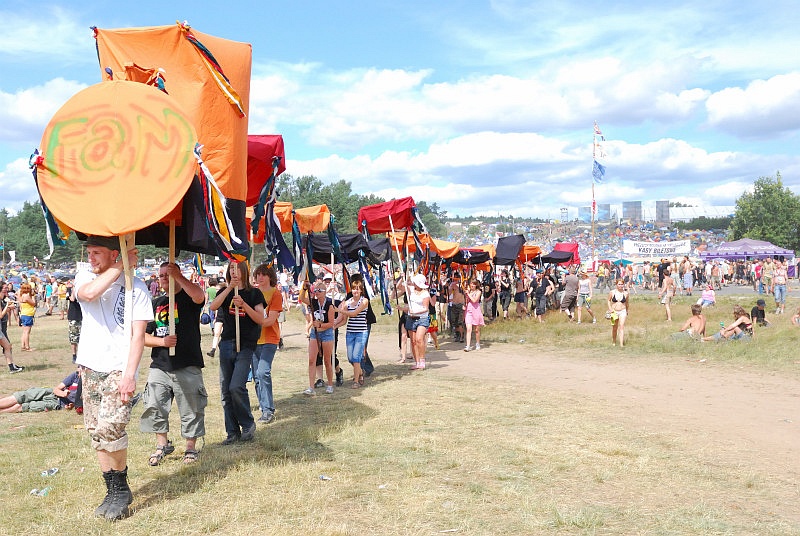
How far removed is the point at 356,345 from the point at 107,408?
5.97 metres

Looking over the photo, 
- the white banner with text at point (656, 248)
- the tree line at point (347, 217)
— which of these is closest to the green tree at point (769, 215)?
the tree line at point (347, 217)

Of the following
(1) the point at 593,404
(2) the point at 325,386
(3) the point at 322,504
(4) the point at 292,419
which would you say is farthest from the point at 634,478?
(2) the point at 325,386

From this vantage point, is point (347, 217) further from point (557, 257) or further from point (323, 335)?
point (323, 335)

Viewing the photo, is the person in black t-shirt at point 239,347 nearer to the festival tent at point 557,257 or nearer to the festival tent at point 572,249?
the festival tent at point 557,257

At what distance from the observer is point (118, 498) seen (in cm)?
482

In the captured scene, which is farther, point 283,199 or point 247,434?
point 283,199

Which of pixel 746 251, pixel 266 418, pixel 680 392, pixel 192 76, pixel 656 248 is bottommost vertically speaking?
pixel 680 392

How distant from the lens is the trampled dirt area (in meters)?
6.83

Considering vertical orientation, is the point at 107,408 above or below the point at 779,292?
above

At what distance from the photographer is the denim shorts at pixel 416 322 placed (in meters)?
12.4

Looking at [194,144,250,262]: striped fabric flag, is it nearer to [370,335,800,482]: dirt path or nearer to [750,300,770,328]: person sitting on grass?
[370,335,800,482]: dirt path

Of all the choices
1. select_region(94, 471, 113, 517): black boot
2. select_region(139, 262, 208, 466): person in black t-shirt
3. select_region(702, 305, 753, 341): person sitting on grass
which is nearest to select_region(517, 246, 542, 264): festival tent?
select_region(702, 305, 753, 341): person sitting on grass

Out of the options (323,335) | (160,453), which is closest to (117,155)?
(160,453)

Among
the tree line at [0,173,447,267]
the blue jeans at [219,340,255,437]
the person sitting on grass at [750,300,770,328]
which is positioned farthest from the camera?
the tree line at [0,173,447,267]
